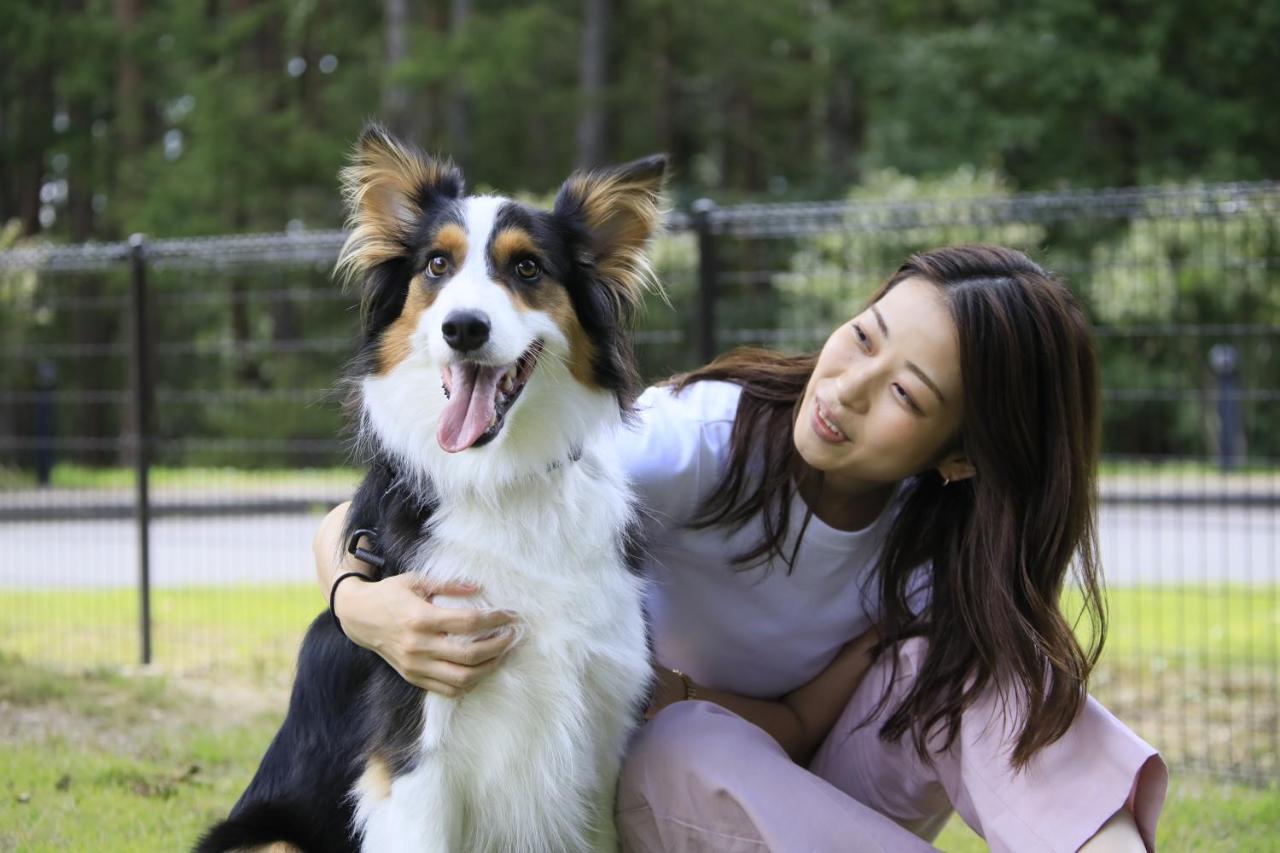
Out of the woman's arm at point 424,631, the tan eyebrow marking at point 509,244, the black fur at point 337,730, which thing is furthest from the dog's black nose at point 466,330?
the woman's arm at point 424,631

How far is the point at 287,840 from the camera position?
264 centimetres

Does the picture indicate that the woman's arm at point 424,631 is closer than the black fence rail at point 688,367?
Yes

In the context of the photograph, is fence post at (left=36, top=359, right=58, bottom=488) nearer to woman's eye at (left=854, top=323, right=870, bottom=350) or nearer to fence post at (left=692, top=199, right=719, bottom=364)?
fence post at (left=692, top=199, right=719, bottom=364)

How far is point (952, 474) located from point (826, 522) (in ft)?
1.02

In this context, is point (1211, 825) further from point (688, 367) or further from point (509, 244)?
point (688, 367)

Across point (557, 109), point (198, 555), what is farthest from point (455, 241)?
point (557, 109)

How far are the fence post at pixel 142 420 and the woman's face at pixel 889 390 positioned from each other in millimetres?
4117

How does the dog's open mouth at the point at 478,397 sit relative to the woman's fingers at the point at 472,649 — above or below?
above

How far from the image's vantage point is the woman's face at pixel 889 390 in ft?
8.62

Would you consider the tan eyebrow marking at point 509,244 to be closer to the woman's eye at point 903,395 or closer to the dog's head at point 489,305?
the dog's head at point 489,305

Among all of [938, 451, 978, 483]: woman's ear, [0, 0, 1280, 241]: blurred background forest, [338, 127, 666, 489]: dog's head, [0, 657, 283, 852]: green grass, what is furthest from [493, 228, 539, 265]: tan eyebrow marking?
[0, 0, 1280, 241]: blurred background forest

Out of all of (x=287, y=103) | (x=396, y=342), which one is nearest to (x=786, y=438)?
(x=396, y=342)

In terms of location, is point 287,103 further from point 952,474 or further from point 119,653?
point 952,474

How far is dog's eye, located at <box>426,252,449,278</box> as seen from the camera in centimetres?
267
